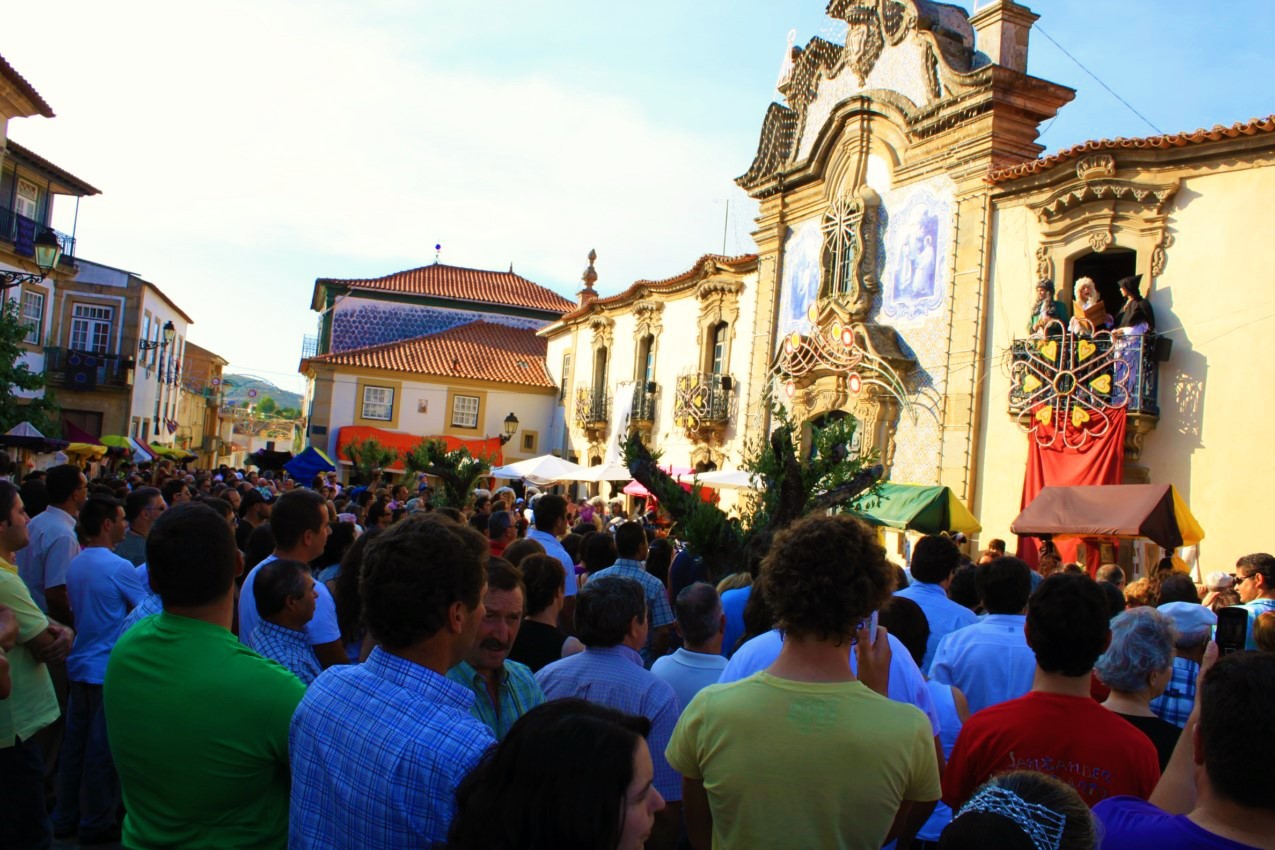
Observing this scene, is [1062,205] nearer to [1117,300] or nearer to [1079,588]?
[1117,300]

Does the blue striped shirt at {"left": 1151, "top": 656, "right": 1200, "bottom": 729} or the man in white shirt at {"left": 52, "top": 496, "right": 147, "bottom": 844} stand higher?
the blue striped shirt at {"left": 1151, "top": 656, "right": 1200, "bottom": 729}

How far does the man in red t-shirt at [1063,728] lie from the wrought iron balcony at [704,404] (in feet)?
64.6

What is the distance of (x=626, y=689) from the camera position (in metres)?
3.84

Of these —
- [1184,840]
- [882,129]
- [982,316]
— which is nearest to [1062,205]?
[982,316]

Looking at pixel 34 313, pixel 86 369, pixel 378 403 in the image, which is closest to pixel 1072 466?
pixel 378 403

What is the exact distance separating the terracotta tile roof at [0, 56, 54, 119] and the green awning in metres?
16.5

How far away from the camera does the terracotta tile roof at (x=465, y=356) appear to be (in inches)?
1475

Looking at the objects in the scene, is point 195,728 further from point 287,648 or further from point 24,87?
point 24,87

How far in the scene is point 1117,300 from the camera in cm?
1611

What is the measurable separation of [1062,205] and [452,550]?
14195mm

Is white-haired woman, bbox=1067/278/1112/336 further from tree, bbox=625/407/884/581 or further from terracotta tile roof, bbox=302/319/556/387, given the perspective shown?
terracotta tile roof, bbox=302/319/556/387

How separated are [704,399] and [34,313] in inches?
911

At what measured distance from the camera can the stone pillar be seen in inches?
653

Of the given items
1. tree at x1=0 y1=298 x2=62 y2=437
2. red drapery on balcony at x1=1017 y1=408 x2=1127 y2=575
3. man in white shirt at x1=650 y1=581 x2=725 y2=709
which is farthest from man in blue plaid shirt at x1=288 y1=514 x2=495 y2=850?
tree at x1=0 y1=298 x2=62 y2=437
